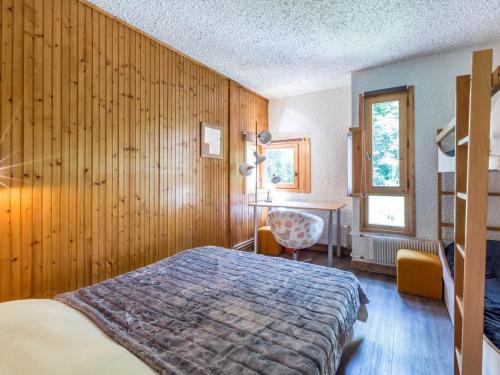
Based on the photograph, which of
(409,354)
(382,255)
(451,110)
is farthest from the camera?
(382,255)

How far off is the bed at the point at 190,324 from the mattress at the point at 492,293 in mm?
653

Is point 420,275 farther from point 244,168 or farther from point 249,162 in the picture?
point 249,162

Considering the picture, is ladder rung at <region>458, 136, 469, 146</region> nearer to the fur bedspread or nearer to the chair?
the fur bedspread

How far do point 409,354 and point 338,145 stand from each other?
3.05 m

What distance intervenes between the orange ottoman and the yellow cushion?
180 cm

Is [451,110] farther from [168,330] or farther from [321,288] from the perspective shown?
[168,330]

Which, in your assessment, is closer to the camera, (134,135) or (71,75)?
(71,75)

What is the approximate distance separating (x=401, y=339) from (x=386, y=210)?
71.8 inches

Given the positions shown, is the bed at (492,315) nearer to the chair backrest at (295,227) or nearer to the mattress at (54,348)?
the chair backrest at (295,227)

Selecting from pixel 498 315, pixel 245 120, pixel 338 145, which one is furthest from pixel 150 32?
pixel 498 315

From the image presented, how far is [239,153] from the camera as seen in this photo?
4.06 metres

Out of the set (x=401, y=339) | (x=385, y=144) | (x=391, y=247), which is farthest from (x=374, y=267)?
(x=385, y=144)

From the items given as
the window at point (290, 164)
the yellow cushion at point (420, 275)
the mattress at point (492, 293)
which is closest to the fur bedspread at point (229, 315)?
the mattress at point (492, 293)

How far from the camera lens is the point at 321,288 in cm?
162
